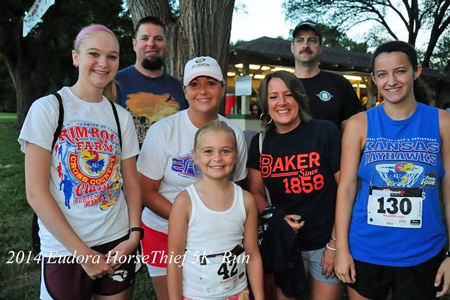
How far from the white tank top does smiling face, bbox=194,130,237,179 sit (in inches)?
7.2

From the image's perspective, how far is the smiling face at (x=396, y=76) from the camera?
2.30 m

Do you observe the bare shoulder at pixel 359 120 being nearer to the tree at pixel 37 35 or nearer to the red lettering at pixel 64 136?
the red lettering at pixel 64 136

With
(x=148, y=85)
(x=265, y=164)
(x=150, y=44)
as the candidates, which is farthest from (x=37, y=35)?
(x=265, y=164)

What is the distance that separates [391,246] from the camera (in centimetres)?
227

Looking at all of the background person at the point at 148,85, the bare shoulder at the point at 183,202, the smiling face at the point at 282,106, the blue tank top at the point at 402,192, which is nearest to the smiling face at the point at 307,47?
the background person at the point at 148,85

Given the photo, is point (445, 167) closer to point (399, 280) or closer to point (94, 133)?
point (399, 280)

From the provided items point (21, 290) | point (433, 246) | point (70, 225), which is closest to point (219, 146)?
point (70, 225)

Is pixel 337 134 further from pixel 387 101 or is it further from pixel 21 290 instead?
pixel 21 290

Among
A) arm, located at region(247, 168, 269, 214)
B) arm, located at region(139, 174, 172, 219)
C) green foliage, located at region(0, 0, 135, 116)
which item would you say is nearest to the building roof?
green foliage, located at region(0, 0, 135, 116)

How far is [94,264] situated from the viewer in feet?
6.91

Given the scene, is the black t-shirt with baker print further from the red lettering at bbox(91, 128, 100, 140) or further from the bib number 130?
the red lettering at bbox(91, 128, 100, 140)

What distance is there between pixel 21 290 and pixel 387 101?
382 cm

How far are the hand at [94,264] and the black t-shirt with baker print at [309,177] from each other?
1.16m

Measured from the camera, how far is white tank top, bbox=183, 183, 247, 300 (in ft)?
7.36
